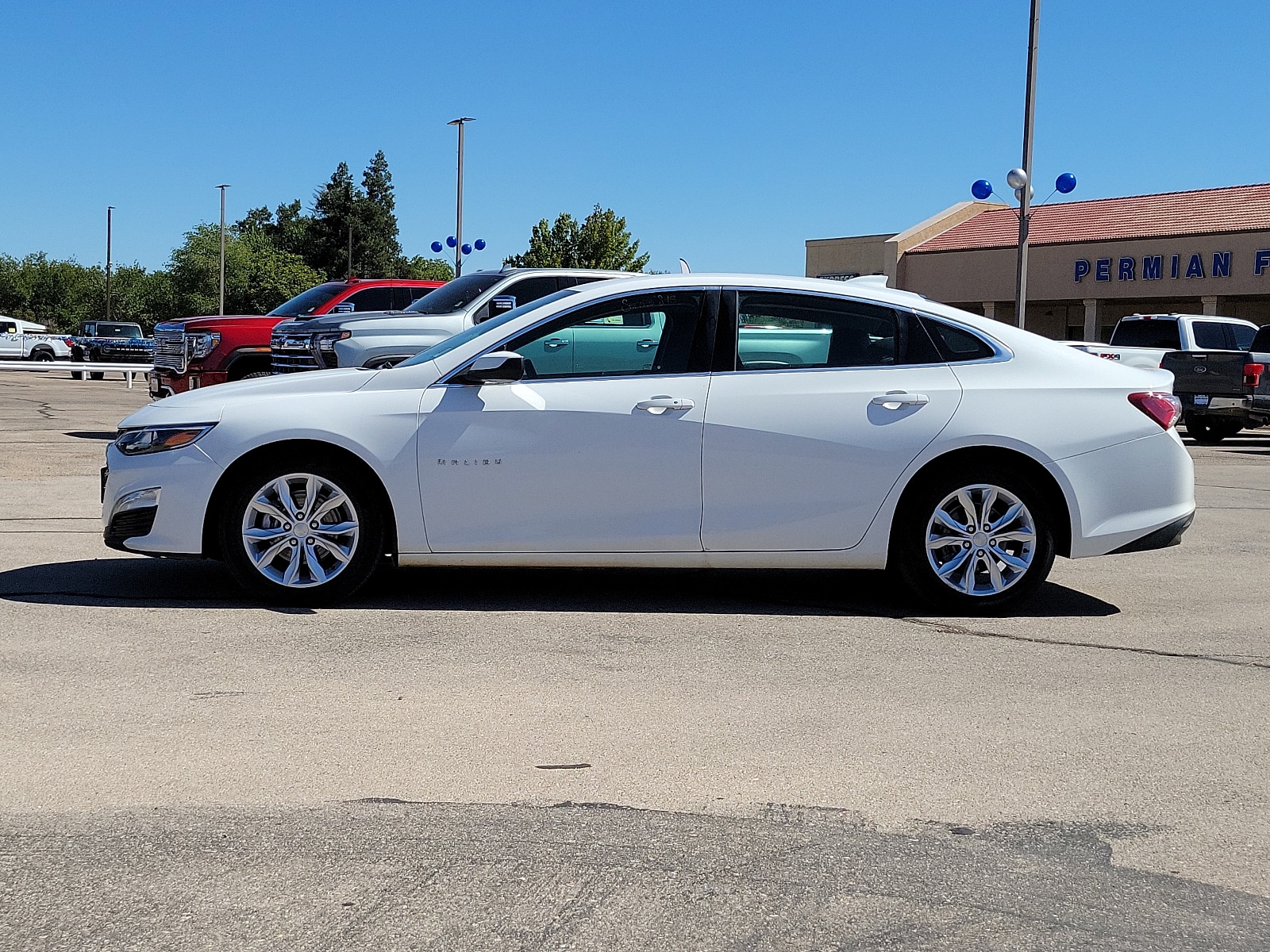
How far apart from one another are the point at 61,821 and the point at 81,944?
0.81m

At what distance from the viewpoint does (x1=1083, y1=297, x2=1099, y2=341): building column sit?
4434 centimetres

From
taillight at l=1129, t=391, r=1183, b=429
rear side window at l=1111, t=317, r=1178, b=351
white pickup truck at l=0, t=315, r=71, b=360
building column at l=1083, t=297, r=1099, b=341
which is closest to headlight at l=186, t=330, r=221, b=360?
taillight at l=1129, t=391, r=1183, b=429

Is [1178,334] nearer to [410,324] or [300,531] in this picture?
→ [410,324]

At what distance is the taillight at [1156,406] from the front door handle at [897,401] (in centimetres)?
102

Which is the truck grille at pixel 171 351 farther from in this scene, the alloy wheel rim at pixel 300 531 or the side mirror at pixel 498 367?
the side mirror at pixel 498 367

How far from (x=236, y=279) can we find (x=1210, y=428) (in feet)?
300

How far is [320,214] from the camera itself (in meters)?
108

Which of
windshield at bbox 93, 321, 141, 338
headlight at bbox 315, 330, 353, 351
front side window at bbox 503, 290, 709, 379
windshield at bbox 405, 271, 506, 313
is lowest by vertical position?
front side window at bbox 503, 290, 709, 379

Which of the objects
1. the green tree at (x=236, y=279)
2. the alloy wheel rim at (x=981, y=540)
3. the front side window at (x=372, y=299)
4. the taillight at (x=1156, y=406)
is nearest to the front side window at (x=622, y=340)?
the alloy wheel rim at (x=981, y=540)

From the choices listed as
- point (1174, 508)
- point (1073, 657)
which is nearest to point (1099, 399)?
point (1174, 508)

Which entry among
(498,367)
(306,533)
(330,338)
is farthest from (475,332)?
(330,338)

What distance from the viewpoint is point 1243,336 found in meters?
23.2

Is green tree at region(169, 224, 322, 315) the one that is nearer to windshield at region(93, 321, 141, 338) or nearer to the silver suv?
windshield at region(93, 321, 141, 338)

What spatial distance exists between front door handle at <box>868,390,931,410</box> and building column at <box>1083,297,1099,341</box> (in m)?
39.7
